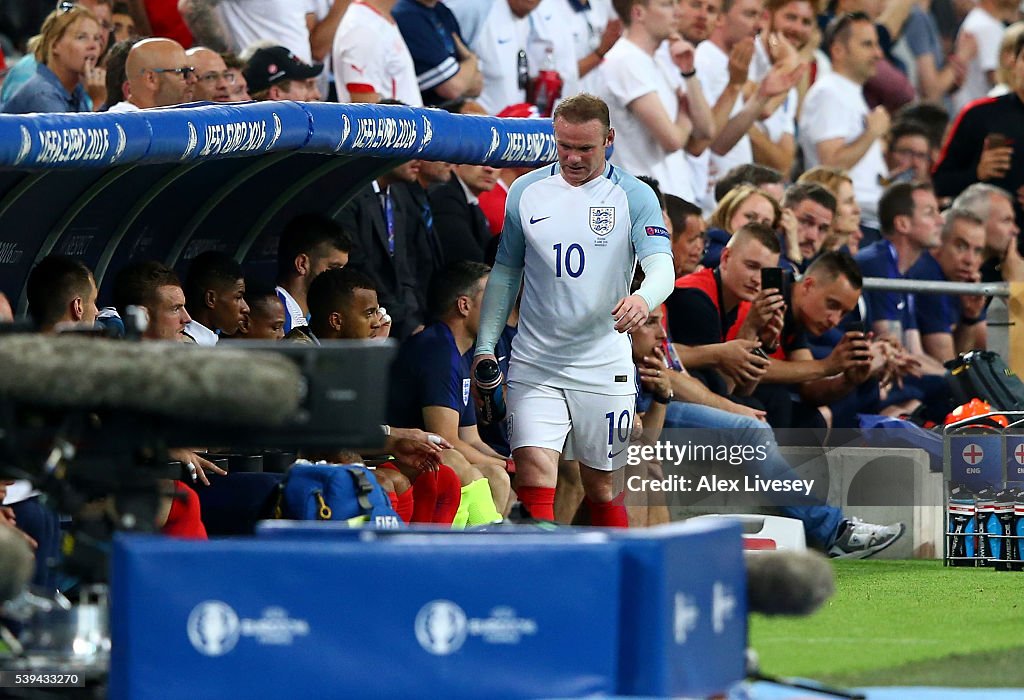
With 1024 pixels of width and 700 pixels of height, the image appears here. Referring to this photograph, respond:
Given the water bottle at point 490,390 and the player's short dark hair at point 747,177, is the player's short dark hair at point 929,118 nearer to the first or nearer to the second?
the player's short dark hair at point 747,177

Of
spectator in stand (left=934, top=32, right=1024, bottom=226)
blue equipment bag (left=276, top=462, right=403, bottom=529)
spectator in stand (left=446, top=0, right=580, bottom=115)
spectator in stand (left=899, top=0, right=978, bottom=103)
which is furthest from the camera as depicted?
spectator in stand (left=899, top=0, right=978, bottom=103)

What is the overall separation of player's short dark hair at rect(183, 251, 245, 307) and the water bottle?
140 centimetres

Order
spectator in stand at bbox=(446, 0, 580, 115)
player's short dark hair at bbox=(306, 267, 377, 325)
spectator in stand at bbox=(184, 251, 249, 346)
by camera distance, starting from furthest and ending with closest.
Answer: spectator in stand at bbox=(446, 0, 580, 115) < spectator in stand at bbox=(184, 251, 249, 346) < player's short dark hair at bbox=(306, 267, 377, 325)

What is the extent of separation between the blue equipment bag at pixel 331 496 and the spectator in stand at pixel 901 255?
22.0 feet

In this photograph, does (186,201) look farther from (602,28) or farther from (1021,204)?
(1021,204)

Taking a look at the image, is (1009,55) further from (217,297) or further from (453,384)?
(217,297)

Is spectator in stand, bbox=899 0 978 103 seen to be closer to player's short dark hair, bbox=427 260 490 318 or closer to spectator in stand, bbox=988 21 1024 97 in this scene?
spectator in stand, bbox=988 21 1024 97

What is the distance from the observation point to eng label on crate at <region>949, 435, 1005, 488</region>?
10.7 metres

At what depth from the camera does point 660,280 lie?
8.63 metres

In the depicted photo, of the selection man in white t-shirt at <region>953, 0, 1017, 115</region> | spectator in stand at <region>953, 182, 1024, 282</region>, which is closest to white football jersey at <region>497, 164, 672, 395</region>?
spectator in stand at <region>953, 182, 1024, 282</region>

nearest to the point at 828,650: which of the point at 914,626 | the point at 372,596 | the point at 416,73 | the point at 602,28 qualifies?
the point at 914,626

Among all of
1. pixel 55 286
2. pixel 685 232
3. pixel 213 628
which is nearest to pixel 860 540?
pixel 685 232

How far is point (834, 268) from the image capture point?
1238 cm

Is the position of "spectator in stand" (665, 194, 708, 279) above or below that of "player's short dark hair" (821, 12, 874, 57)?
below
